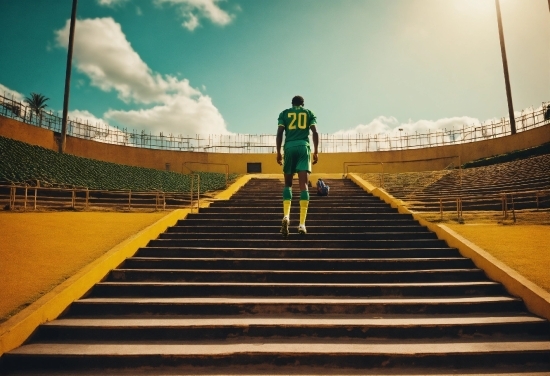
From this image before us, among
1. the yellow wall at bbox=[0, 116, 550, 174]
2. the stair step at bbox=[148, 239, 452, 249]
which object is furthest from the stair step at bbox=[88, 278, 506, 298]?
the yellow wall at bbox=[0, 116, 550, 174]

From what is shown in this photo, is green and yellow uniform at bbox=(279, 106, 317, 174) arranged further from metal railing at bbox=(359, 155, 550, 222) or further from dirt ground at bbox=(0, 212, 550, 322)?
metal railing at bbox=(359, 155, 550, 222)

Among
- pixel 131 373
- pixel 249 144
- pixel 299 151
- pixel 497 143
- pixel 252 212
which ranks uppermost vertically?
pixel 249 144

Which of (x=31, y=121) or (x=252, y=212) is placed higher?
(x=31, y=121)

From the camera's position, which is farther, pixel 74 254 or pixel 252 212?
pixel 252 212

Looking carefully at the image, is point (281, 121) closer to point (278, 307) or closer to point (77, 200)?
point (278, 307)

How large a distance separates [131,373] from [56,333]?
1.01m

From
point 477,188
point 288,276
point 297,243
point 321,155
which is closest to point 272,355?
point 288,276

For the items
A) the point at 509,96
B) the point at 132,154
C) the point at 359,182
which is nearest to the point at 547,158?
the point at 359,182

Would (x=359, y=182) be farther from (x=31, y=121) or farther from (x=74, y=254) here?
(x=31, y=121)

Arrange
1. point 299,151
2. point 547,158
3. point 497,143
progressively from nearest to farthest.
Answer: point 299,151 < point 547,158 < point 497,143

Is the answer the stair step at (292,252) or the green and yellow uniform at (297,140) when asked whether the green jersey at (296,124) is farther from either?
the stair step at (292,252)

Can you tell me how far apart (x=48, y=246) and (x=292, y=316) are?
3.78m

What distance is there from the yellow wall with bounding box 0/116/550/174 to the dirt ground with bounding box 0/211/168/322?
17.0 m

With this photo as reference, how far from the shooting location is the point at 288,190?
208 inches
